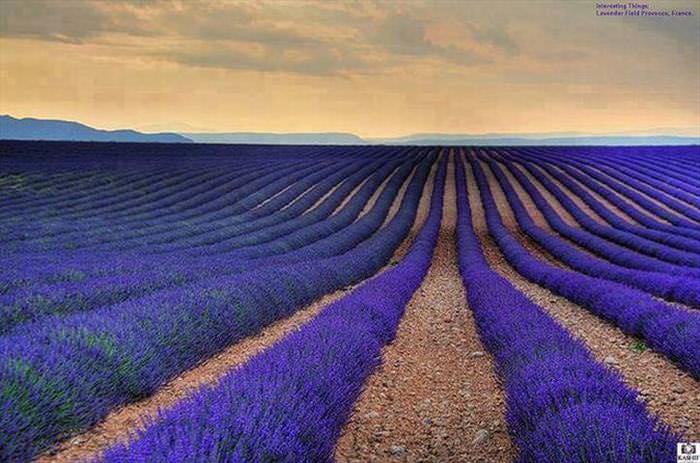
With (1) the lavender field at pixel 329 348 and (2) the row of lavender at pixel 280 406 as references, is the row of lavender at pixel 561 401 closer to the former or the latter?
(1) the lavender field at pixel 329 348

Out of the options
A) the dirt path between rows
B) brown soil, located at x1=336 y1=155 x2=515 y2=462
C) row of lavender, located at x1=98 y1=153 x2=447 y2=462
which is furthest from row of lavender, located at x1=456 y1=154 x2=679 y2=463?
the dirt path between rows

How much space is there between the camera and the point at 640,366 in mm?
6664

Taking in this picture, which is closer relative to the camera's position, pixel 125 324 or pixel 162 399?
pixel 162 399

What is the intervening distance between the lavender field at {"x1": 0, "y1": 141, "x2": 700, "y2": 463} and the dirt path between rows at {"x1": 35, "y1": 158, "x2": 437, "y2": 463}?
2 cm

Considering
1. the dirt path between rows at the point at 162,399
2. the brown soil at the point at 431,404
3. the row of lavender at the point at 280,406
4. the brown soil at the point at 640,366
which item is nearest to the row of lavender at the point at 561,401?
the brown soil at the point at 431,404

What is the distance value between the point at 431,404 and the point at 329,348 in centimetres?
95

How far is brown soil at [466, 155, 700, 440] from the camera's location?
5.08m

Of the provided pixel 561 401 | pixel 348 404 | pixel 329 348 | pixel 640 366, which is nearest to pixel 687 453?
pixel 561 401

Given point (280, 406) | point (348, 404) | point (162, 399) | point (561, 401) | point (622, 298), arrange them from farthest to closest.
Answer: point (622, 298) → point (162, 399) → point (348, 404) → point (561, 401) → point (280, 406)

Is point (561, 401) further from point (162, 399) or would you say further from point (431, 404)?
point (162, 399)

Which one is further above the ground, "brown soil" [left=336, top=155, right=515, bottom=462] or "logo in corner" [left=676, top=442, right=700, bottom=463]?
"logo in corner" [left=676, top=442, right=700, bottom=463]

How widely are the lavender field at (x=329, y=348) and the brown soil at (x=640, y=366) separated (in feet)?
0.12

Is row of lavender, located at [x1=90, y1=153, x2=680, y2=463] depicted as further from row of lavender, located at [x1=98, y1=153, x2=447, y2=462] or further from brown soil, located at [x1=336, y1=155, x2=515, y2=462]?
brown soil, located at [x1=336, y1=155, x2=515, y2=462]

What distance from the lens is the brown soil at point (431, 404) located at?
14.5 ft
